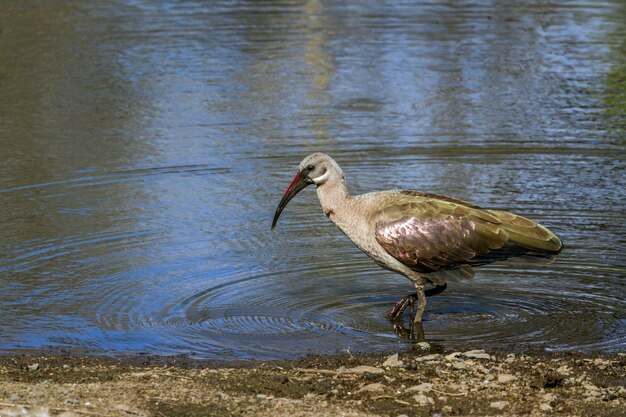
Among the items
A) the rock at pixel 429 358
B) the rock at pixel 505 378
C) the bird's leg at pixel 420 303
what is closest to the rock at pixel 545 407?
the rock at pixel 505 378

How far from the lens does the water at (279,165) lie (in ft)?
32.1

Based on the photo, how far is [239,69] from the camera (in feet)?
65.4

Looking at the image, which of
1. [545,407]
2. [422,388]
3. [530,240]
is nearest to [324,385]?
[422,388]

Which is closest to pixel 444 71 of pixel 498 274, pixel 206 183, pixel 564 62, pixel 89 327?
pixel 564 62

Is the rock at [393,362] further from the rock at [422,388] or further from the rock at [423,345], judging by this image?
the rock at [423,345]

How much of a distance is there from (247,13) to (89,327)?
1736 centimetres

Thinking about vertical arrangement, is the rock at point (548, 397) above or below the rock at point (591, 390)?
above

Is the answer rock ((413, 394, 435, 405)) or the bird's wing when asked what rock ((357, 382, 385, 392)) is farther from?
the bird's wing

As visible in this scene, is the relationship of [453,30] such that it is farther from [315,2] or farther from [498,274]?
[498,274]

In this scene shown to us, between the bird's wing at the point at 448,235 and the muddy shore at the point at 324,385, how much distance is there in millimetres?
1161

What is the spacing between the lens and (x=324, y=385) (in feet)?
25.5

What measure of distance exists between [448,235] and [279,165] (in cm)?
497

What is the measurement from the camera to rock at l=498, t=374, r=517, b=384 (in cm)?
786

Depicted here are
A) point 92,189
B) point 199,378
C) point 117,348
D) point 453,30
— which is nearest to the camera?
point 199,378
